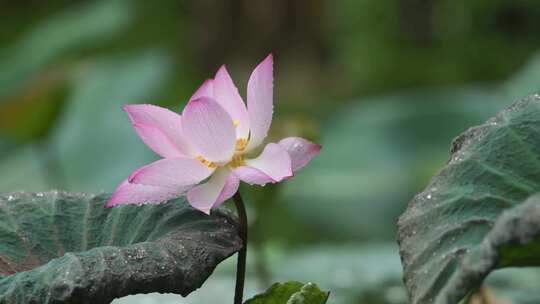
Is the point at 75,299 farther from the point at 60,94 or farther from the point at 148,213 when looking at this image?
the point at 60,94

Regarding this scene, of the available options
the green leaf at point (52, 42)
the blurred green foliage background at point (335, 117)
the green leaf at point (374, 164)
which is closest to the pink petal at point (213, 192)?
the blurred green foliage background at point (335, 117)

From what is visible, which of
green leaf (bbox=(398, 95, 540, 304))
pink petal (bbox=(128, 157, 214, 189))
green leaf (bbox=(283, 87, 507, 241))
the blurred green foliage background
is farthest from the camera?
green leaf (bbox=(283, 87, 507, 241))

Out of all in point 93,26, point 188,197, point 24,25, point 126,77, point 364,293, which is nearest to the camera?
point 188,197

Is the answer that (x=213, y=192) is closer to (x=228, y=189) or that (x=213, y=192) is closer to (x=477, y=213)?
(x=228, y=189)

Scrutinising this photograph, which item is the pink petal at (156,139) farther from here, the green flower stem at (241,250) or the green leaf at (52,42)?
the green leaf at (52,42)

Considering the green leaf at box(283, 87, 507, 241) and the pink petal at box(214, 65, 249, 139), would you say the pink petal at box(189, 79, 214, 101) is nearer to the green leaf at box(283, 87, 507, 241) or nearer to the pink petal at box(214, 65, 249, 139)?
the pink petal at box(214, 65, 249, 139)

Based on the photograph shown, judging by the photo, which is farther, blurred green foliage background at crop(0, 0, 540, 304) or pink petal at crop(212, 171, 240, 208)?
blurred green foliage background at crop(0, 0, 540, 304)

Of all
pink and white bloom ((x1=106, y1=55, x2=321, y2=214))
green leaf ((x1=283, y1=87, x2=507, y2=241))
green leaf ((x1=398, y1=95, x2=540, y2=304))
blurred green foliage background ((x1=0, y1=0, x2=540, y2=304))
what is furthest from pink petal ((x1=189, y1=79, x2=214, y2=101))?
green leaf ((x1=283, y1=87, x2=507, y2=241))

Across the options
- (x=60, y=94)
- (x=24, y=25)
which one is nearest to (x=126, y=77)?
(x=60, y=94)
